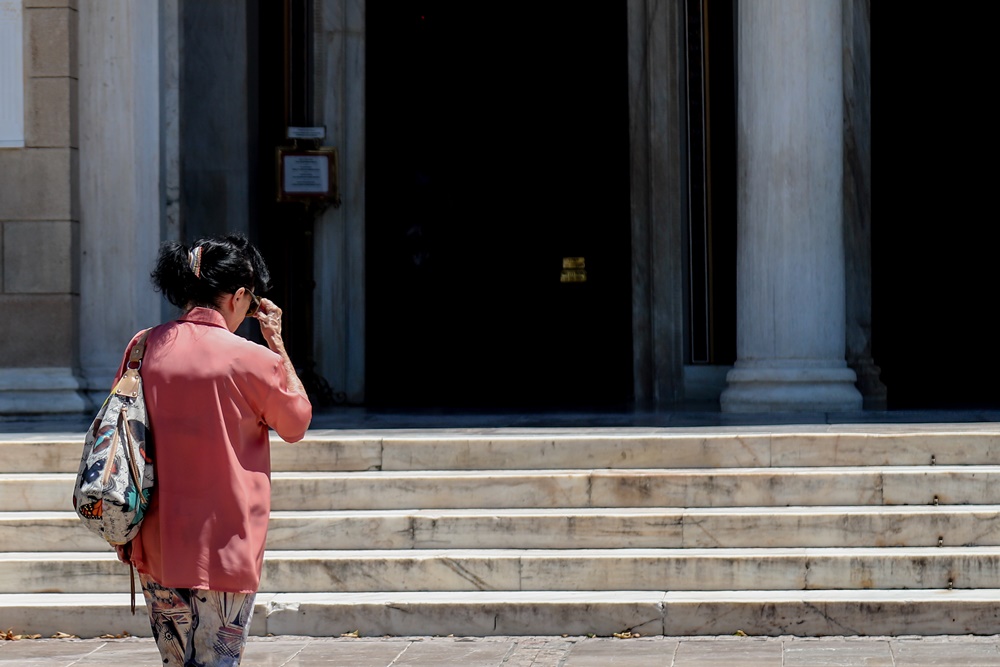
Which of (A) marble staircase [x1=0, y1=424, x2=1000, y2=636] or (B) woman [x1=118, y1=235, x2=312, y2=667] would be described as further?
(A) marble staircase [x1=0, y1=424, x2=1000, y2=636]

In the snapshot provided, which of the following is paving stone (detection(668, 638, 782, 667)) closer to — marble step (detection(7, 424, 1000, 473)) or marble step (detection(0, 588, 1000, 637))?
marble step (detection(0, 588, 1000, 637))

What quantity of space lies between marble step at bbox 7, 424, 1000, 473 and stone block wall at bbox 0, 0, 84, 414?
2.10m

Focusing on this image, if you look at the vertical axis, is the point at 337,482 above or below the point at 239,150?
below

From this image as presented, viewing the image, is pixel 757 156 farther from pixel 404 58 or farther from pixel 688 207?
pixel 404 58

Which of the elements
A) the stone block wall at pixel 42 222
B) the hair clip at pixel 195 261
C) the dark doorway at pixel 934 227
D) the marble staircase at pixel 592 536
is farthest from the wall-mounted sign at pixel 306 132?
the hair clip at pixel 195 261

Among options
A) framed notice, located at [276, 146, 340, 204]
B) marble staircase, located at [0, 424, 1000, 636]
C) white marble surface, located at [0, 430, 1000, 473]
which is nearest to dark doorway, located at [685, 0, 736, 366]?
framed notice, located at [276, 146, 340, 204]

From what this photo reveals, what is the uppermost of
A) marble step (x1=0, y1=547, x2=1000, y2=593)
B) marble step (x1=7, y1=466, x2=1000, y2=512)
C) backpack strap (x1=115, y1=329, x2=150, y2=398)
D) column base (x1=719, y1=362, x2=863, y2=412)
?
backpack strap (x1=115, y1=329, x2=150, y2=398)

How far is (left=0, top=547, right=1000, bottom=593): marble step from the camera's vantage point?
24.5ft

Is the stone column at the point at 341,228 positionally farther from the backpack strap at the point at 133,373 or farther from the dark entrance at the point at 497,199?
the backpack strap at the point at 133,373

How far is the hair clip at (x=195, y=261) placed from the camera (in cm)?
453

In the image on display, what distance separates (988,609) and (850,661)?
35.0 inches

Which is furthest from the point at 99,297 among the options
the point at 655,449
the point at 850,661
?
the point at 850,661

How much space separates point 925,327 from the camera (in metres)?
15.6

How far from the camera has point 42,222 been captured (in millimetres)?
11227
